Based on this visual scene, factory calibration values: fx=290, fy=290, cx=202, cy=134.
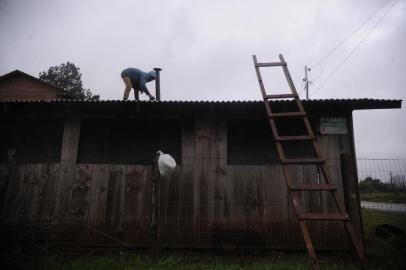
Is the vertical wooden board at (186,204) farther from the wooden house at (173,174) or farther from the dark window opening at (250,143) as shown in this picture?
the dark window opening at (250,143)

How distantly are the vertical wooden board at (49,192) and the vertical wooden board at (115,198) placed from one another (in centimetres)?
121

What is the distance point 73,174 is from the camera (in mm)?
6590

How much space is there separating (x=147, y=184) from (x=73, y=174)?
1.71 meters

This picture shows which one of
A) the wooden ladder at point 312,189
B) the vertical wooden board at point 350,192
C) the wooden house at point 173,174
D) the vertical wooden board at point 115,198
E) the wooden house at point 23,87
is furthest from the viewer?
the wooden house at point 23,87

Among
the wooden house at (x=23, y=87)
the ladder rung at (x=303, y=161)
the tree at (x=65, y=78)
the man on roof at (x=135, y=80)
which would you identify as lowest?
the ladder rung at (x=303, y=161)

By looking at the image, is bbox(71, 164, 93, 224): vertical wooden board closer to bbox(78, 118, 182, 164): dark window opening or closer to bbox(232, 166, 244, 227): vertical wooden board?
bbox(78, 118, 182, 164): dark window opening

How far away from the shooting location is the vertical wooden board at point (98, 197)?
6.37 m

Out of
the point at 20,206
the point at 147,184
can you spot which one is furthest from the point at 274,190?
the point at 20,206

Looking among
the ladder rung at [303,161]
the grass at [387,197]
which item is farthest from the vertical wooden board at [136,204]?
the grass at [387,197]

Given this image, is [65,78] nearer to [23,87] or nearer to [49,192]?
[23,87]

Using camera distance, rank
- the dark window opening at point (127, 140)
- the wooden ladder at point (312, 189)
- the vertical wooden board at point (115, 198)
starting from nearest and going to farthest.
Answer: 1. the wooden ladder at point (312, 189)
2. the vertical wooden board at point (115, 198)
3. the dark window opening at point (127, 140)

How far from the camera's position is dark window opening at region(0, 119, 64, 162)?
6.82 m

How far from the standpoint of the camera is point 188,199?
6441 mm

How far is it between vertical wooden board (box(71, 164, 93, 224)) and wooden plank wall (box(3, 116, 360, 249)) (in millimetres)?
21
